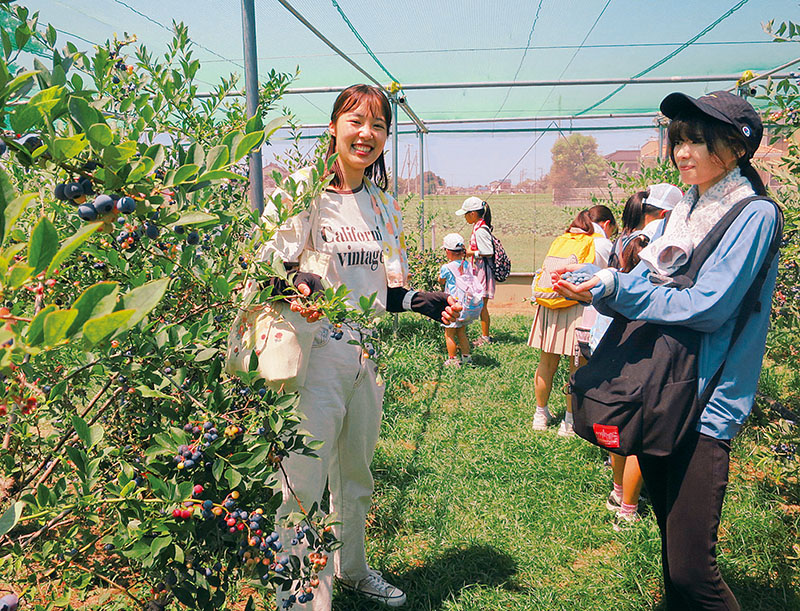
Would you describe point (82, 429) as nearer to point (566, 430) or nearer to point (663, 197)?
point (663, 197)

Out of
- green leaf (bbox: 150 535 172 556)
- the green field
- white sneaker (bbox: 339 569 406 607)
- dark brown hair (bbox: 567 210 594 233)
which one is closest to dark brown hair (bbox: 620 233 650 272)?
dark brown hair (bbox: 567 210 594 233)

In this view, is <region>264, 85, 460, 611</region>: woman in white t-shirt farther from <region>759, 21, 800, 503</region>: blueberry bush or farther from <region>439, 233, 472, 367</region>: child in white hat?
<region>439, 233, 472, 367</region>: child in white hat

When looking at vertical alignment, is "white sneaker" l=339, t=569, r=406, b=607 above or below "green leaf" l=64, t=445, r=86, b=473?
below

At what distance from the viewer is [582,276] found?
5.31 feet

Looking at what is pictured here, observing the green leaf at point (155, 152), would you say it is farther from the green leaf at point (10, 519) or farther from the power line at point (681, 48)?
the power line at point (681, 48)

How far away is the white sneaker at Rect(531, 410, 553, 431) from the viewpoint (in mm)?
3972

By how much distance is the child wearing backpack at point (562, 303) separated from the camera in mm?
3605

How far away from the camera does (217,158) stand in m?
0.78

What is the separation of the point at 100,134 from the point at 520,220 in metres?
12.0

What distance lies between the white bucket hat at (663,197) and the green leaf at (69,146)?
112 inches

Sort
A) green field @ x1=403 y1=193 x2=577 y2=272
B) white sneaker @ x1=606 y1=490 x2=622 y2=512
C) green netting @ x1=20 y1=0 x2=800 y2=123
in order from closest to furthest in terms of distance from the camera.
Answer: white sneaker @ x1=606 y1=490 x2=622 y2=512
green netting @ x1=20 y1=0 x2=800 y2=123
green field @ x1=403 y1=193 x2=577 y2=272

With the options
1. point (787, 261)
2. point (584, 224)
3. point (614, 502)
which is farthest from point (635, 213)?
point (614, 502)

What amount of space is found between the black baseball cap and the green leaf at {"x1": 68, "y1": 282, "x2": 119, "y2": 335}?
57.9 inches

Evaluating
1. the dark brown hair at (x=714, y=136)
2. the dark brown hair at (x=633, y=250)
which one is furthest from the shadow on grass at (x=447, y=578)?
the dark brown hair at (x=714, y=136)
